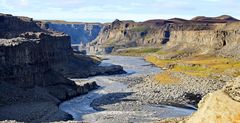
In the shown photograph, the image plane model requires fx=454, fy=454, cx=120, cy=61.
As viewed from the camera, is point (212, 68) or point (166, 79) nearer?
point (166, 79)

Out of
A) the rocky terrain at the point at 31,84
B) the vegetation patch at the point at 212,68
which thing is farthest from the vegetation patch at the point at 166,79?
the rocky terrain at the point at 31,84

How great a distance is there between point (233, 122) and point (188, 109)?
60.2m

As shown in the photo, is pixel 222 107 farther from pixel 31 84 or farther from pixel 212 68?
pixel 212 68

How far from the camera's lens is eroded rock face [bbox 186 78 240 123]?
2772cm

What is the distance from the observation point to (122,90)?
114 m

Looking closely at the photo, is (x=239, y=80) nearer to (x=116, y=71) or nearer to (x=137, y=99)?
(x=137, y=99)

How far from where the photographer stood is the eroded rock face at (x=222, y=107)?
2772 centimetres

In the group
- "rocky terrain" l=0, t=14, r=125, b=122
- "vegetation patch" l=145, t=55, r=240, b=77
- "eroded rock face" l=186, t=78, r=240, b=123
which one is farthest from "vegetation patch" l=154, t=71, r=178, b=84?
"eroded rock face" l=186, t=78, r=240, b=123

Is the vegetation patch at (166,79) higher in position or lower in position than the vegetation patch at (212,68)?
lower

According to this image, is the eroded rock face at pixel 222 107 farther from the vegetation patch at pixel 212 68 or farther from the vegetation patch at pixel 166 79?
the vegetation patch at pixel 212 68

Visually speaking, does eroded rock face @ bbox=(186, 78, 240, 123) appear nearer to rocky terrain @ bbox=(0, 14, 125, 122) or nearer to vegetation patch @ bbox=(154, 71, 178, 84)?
rocky terrain @ bbox=(0, 14, 125, 122)

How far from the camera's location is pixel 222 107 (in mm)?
28438

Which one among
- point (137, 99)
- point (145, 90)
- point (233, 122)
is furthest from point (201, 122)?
point (145, 90)

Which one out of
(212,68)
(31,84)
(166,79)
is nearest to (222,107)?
(31,84)
